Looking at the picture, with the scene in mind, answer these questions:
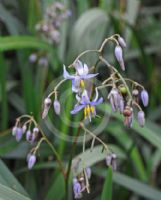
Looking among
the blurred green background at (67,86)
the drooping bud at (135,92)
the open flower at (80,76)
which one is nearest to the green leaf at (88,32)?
the blurred green background at (67,86)

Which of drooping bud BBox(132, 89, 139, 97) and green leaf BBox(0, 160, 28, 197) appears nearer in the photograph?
drooping bud BBox(132, 89, 139, 97)

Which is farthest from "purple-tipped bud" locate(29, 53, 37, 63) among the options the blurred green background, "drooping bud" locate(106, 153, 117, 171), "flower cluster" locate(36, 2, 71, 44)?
"drooping bud" locate(106, 153, 117, 171)

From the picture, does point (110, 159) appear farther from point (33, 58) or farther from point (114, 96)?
point (33, 58)

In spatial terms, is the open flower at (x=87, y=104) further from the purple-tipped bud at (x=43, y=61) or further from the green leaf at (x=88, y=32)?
the purple-tipped bud at (x=43, y=61)

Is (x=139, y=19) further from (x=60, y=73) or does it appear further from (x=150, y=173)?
(x=150, y=173)

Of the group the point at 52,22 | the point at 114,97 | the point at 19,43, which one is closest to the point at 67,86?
the point at 19,43

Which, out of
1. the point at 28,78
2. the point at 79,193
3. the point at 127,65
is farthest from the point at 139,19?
the point at 79,193

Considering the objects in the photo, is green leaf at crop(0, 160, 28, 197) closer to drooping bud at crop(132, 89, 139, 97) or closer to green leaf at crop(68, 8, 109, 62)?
drooping bud at crop(132, 89, 139, 97)
